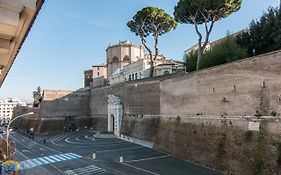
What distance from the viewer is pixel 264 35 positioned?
104 feet

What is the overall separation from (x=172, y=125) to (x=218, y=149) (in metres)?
8.73

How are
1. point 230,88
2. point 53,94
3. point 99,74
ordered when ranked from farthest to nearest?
point 99,74 → point 53,94 → point 230,88

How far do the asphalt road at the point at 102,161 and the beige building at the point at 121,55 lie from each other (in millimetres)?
34320

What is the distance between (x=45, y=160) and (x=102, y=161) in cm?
698

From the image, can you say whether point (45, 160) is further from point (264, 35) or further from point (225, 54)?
point (264, 35)

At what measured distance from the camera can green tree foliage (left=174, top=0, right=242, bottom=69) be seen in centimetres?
3547

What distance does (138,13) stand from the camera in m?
49.2

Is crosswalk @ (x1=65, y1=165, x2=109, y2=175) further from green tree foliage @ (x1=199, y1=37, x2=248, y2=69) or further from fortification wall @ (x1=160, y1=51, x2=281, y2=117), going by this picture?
green tree foliage @ (x1=199, y1=37, x2=248, y2=69)

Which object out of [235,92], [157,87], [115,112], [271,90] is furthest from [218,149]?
[115,112]

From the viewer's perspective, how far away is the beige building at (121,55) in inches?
2820

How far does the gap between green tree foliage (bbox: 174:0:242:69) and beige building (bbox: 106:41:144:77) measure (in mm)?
33111

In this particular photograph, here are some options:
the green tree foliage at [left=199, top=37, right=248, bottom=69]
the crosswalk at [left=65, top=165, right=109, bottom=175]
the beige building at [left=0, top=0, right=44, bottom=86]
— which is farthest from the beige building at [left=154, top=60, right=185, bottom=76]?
the beige building at [left=0, top=0, right=44, bottom=86]

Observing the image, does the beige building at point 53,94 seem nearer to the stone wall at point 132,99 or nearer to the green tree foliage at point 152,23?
the stone wall at point 132,99

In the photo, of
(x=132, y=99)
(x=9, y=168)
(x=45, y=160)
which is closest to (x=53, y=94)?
(x=132, y=99)
